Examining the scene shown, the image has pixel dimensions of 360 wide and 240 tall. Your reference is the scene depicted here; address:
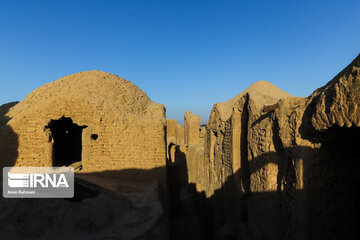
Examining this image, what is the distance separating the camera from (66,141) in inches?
446

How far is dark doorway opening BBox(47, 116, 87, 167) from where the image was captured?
34.0ft

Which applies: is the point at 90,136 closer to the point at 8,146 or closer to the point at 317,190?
the point at 8,146

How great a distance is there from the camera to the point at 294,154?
3.77 m

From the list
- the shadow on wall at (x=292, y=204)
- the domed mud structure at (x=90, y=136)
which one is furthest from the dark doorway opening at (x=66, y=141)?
the shadow on wall at (x=292, y=204)

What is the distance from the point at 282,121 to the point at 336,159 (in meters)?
1.09

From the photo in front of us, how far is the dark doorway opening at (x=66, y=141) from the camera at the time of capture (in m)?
10.4

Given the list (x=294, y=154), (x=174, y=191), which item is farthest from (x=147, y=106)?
(x=294, y=154)

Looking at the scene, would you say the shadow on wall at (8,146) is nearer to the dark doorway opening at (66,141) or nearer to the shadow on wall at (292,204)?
the shadow on wall at (292,204)

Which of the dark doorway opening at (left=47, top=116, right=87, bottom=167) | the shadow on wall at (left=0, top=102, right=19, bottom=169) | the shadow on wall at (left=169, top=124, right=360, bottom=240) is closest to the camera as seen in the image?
the shadow on wall at (left=169, top=124, right=360, bottom=240)

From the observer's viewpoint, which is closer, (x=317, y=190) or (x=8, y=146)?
(x=317, y=190)

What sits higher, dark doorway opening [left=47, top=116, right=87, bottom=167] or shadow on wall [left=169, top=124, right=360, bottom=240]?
dark doorway opening [left=47, top=116, right=87, bottom=167]

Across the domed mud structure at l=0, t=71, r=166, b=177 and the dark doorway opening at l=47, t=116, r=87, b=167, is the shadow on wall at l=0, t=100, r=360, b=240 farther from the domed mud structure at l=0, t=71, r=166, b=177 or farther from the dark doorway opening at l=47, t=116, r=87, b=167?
the dark doorway opening at l=47, t=116, r=87, b=167

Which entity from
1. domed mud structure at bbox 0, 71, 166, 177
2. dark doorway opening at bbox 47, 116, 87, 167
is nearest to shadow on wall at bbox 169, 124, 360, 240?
domed mud structure at bbox 0, 71, 166, 177

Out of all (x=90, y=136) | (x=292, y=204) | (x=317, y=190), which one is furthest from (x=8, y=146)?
(x=317, y=190)
